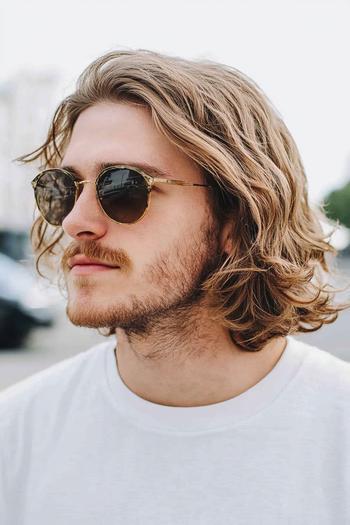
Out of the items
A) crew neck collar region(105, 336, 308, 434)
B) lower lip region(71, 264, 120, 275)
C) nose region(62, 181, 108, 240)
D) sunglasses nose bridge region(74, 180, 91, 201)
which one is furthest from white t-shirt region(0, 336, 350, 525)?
sunglasses nose bridge region(74, 180, 91, 201)

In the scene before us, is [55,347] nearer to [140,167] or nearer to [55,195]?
[55,195]

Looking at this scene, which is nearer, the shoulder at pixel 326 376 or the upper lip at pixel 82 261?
the shoulder at pixel 326 376

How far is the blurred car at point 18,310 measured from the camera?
9688 mm

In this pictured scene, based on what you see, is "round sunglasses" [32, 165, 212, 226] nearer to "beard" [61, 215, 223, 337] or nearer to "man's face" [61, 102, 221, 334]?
"man's face" [61, 102, 221, 334]

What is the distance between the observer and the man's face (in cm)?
187

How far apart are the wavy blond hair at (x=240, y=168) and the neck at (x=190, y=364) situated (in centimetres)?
5

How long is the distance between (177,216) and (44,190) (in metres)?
0.54

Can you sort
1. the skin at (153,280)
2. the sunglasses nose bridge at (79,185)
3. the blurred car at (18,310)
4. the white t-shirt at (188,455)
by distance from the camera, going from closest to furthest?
the white t-shirt at (188,455)
the skin at (153,280)
the sunglasses nose bridge at (79,185)
the blurred car at (18,310)

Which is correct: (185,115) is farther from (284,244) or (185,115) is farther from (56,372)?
(56,372)

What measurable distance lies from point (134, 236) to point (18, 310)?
8287 mm

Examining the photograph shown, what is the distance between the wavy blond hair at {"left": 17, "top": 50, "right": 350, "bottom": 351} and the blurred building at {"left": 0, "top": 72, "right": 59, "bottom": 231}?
1497 inches

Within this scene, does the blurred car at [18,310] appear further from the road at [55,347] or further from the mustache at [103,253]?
the mustache at [103,253]

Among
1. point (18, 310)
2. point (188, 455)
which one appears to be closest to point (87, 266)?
point (188, 455)

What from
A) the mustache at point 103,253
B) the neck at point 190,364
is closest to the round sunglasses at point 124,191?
the mustache at point 103,253
